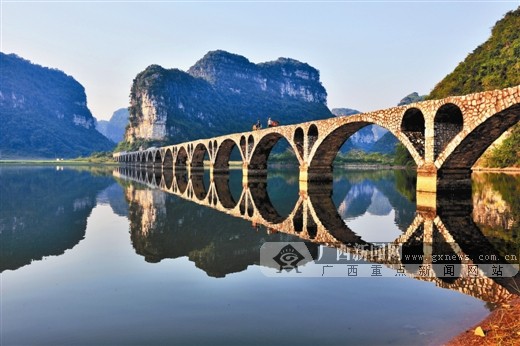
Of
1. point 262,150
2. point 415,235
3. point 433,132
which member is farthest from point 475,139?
point 262,150

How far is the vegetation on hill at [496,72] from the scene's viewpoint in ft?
166

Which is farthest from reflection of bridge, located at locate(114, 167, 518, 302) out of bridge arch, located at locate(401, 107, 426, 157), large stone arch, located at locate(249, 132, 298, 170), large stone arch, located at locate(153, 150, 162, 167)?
large stone arch, located at locate(153, 150, 162, 167)

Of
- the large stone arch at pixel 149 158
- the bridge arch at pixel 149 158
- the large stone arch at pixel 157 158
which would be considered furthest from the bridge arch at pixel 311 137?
the bridge arch at pixel 149 158

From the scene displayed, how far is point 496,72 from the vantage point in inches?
2333

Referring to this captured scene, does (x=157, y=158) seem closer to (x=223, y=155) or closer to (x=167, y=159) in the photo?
(x=167, y=159)

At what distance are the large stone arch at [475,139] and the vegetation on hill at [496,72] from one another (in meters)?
28.6

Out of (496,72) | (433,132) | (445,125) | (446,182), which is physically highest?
(496,72)

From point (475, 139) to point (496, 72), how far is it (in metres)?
43.0

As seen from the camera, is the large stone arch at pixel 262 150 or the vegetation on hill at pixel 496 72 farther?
the vegetation on hill at pixel 496 72

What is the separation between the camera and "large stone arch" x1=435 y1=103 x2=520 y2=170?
71.5 ft

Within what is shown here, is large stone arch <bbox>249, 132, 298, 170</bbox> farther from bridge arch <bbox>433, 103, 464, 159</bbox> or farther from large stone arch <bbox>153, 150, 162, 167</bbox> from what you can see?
large stone arch <bbox>153, 150, 162, 167</bbox>

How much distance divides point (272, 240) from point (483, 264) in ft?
18.0

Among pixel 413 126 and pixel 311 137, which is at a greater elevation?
pixel 311 137

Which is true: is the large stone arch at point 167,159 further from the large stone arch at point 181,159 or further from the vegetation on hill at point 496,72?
the vegetation on hill at point 496,72
